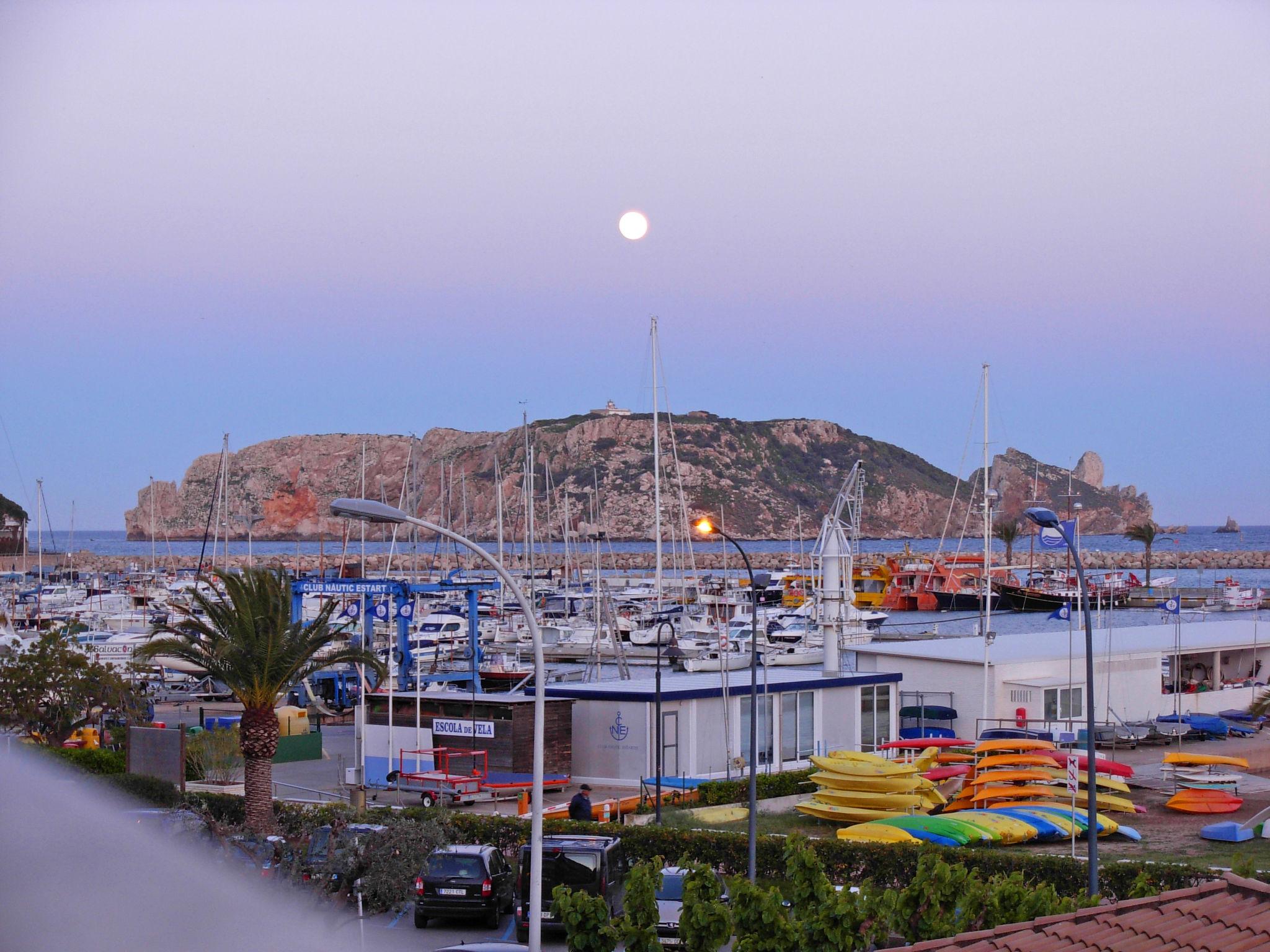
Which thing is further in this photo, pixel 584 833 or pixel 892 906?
pixel 584 833

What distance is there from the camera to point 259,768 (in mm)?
22562

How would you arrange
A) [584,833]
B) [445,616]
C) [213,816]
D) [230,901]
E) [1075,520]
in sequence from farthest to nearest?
[445,616] < [1075,520] < [213,816] < [584,833] < [230,901]

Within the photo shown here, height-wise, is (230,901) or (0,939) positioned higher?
(0,939)

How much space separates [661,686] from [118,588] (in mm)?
97382

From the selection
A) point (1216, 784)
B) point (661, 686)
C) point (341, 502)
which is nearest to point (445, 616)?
point (661, 686)

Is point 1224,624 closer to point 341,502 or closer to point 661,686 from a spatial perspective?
point 661,686

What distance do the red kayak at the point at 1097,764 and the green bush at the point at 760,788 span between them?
533 centimetres

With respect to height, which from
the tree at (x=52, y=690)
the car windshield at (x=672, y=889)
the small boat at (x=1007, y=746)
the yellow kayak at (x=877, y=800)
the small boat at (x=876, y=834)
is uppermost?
the tree at (x=52, y=690)

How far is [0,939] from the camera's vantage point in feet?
25.4

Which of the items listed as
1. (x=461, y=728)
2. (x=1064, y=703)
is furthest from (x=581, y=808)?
(x=1064, y=703)

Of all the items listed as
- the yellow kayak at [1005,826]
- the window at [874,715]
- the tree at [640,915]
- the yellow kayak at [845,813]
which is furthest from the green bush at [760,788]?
the tree at [640,915]

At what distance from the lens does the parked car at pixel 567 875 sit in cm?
1745

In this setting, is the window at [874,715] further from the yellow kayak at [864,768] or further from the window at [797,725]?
the yellow kayak at [864,768]

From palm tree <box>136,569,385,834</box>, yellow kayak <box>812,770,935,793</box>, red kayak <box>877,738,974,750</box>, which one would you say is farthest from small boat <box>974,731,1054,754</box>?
palm tree <box>136,569,385,834</box>
